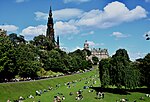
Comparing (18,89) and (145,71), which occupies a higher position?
(145,71)

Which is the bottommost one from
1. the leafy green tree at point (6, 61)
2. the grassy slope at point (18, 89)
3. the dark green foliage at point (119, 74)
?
the grassy slope at point (18, 89)

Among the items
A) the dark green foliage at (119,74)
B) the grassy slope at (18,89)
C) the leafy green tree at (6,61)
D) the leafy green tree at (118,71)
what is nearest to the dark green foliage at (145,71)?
the dark green foliage at (119,74)

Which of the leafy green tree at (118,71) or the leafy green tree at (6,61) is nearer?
the leafy green tree at (118,71)

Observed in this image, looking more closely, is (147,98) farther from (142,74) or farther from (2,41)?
(2,41)

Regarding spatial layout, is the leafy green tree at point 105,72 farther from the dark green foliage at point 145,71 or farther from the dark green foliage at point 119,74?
the dark green foliage at point 145,71

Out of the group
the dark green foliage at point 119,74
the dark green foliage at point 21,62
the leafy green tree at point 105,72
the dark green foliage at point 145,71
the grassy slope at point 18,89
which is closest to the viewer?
the grassy slope at point 18,89

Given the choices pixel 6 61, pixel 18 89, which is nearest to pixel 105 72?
pixel 18 89

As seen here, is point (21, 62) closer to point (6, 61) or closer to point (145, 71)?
point (6, 61)

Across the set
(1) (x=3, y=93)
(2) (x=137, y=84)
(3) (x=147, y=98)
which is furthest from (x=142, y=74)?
(1) (x=3, y=93)

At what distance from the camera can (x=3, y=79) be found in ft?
250

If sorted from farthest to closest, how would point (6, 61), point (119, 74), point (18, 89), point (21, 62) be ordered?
point (21, 62) → point (6, 61) → point (119, 74) → point (18, 89)

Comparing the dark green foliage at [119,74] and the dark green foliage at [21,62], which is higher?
the dark green foliage at [21,62]

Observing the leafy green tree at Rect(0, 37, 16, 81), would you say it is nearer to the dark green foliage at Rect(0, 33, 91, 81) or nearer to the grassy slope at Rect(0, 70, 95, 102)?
the dark green foliage at Rect(0, 33, 91, 81)

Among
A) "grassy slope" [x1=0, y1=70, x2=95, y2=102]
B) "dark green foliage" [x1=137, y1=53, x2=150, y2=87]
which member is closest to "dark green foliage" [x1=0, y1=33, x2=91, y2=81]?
"grassy slope" [x1=0, y1=70, x2=95, y2=102]
